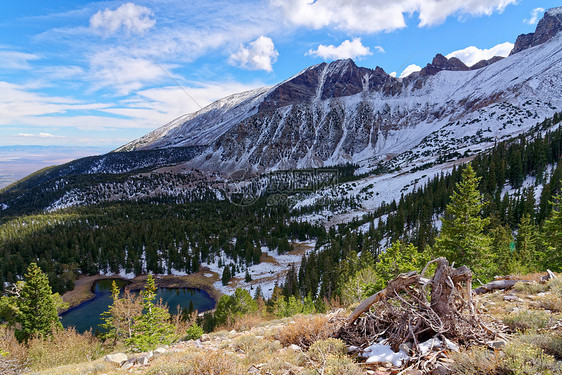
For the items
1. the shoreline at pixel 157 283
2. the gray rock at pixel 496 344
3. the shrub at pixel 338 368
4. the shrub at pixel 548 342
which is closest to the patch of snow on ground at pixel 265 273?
the shoreline at pixel 157 283

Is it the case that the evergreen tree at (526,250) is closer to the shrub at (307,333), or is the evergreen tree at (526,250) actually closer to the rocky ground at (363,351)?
the rocky ground at (363,351)

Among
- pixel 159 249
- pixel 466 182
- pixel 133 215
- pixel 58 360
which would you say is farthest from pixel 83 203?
pixel 466 182

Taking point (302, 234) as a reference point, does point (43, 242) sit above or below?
above

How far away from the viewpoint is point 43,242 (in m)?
98.5

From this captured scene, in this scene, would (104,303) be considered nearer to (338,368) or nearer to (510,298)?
(338,368)

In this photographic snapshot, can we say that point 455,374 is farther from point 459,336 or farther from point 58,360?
point 58,360

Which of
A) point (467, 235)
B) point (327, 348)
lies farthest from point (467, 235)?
point (327, 348)

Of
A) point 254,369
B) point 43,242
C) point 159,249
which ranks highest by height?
point 254,369

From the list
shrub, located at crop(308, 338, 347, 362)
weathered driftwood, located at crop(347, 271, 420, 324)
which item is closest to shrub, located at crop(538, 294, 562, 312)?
weathered driftwood, located at crop(347, 271, 420, 324)

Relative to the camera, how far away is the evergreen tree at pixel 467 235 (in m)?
20.7

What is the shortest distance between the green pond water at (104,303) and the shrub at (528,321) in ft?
225

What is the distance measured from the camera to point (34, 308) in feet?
94.1

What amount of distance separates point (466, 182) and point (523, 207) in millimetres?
51112

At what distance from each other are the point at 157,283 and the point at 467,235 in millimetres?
87389
